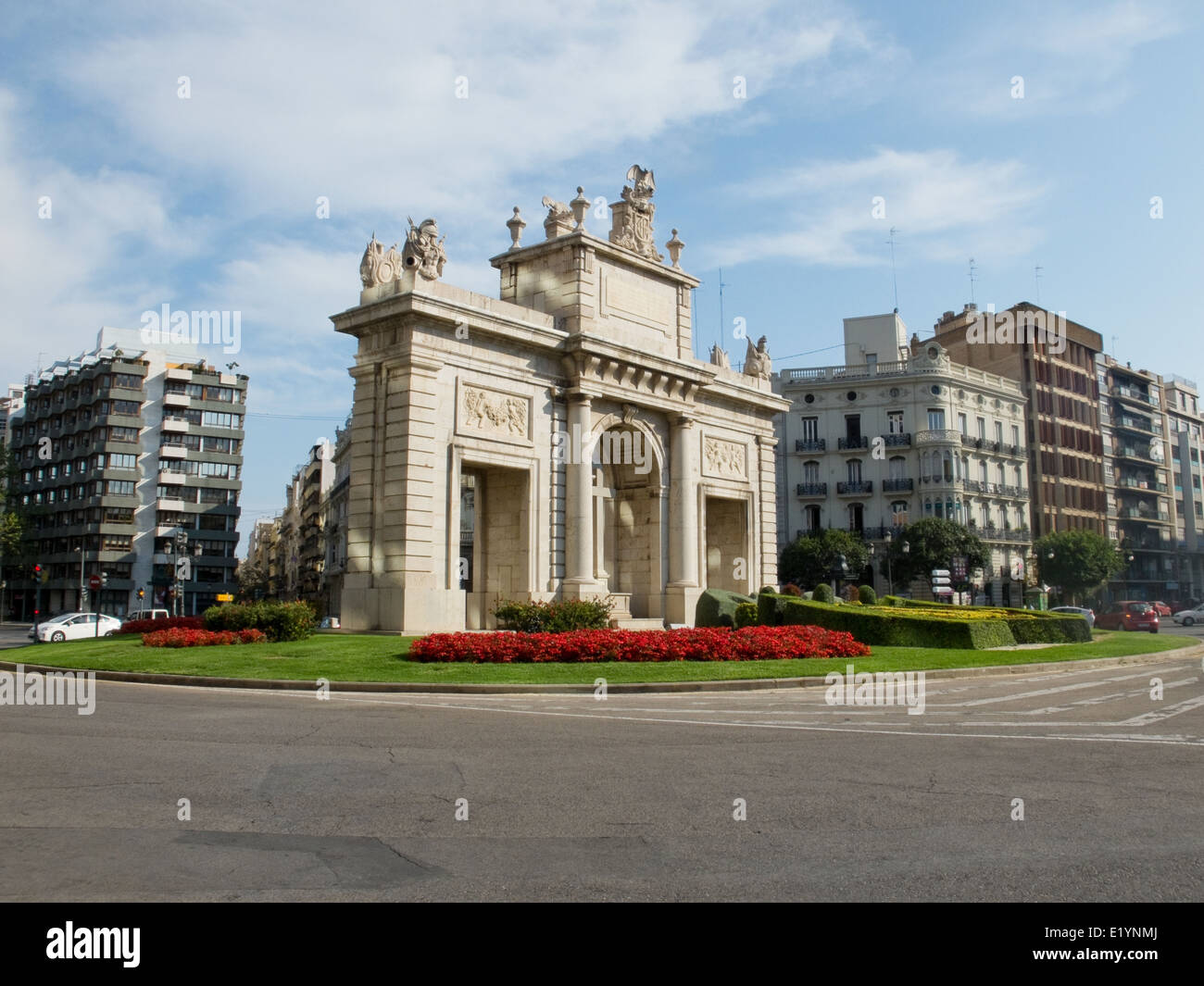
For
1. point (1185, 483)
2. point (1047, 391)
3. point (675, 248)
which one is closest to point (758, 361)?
point (675, 248)

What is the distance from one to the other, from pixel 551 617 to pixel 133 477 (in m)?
70.7

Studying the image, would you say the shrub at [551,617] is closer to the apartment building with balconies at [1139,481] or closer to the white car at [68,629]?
the white car at [68,629]

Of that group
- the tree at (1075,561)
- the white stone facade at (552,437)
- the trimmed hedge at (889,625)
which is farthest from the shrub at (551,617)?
the tree at (1075,561)

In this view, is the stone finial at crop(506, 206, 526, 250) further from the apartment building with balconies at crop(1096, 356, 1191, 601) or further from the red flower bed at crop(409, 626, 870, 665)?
the apartment building with balconies at crop(1096, 356, 1191, 601)

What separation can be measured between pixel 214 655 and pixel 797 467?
53.7m

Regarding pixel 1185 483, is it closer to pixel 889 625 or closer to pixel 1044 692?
pixel 889 625

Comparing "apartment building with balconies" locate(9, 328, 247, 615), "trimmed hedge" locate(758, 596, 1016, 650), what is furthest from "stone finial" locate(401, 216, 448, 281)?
"apartment building with balconies" locate(9, 328, 247, 615)

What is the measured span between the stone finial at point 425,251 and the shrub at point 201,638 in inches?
438

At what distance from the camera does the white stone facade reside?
1101 inches

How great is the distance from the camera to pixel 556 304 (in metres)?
33.9

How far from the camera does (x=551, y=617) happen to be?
2588cm

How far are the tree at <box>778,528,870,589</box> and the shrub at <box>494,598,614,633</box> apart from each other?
127ft

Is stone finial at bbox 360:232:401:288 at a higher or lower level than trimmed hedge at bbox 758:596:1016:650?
higher
